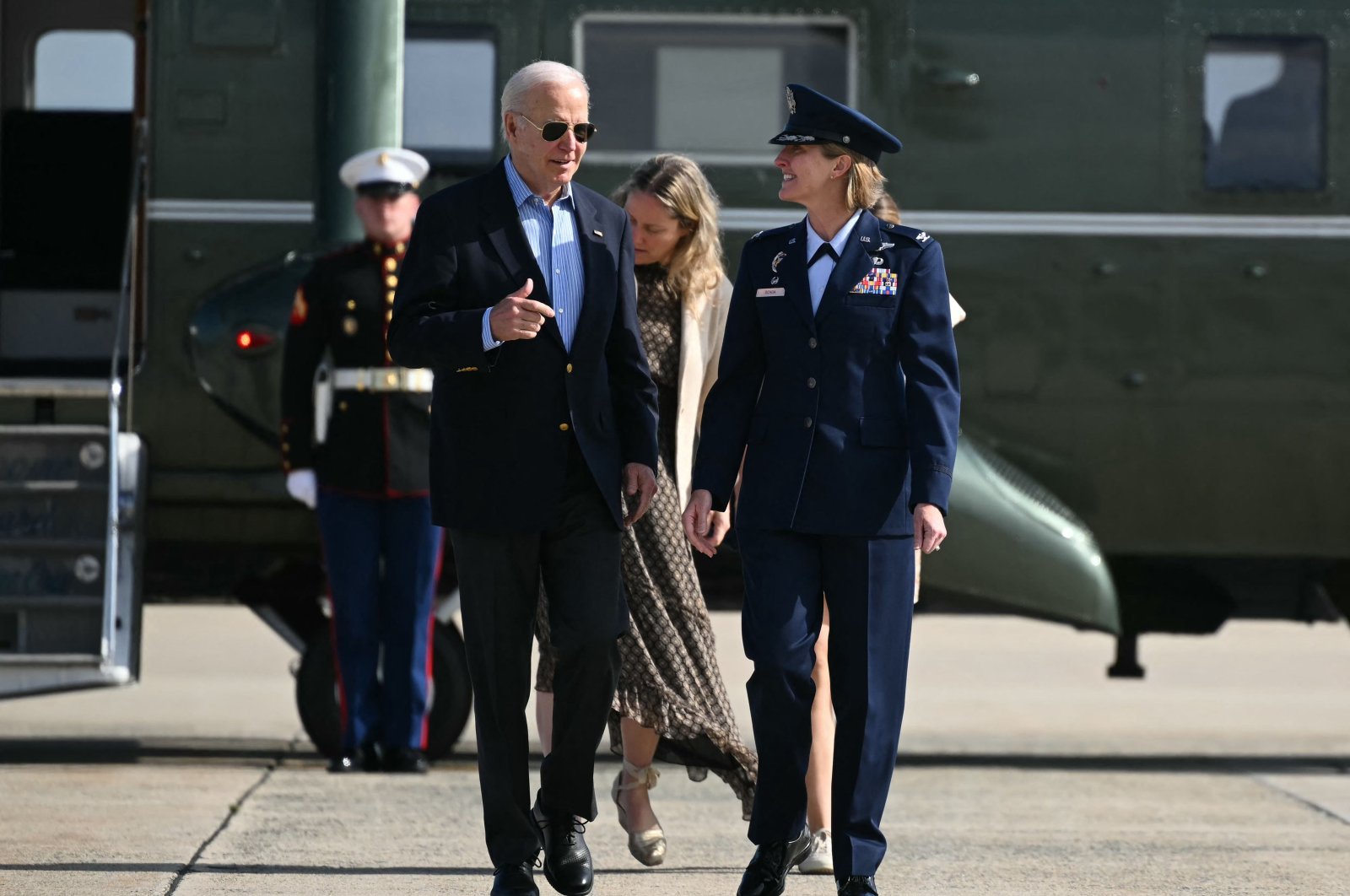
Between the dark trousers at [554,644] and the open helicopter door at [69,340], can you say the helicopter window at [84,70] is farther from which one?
the dark trousers at [554,644]

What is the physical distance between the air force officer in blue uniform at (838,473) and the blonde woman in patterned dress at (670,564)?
1.97ft

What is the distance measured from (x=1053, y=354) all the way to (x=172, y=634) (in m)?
8.12

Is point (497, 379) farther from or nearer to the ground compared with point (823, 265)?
nearer to the ground

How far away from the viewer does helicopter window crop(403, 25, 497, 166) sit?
23.1 ft

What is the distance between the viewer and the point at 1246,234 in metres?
7.05

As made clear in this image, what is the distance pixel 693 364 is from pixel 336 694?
7.61 ft

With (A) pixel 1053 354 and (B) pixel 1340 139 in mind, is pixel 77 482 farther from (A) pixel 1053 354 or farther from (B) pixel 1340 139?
(B) pixel 1340 139

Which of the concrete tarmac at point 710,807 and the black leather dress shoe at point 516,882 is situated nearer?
the black leather dress shoe at point 516,882

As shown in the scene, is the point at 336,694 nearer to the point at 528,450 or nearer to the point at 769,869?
the point at 528,450

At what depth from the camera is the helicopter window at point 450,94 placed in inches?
277

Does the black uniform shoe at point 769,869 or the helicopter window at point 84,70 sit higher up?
the helicopter window at point 84,70

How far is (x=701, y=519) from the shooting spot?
4.50m

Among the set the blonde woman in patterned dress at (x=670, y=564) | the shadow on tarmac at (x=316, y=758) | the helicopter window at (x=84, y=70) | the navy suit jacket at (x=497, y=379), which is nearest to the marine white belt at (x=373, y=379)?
the shadow on tarmac at (x=316, y=758)

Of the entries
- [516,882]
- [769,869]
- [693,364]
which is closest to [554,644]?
[516,882]
